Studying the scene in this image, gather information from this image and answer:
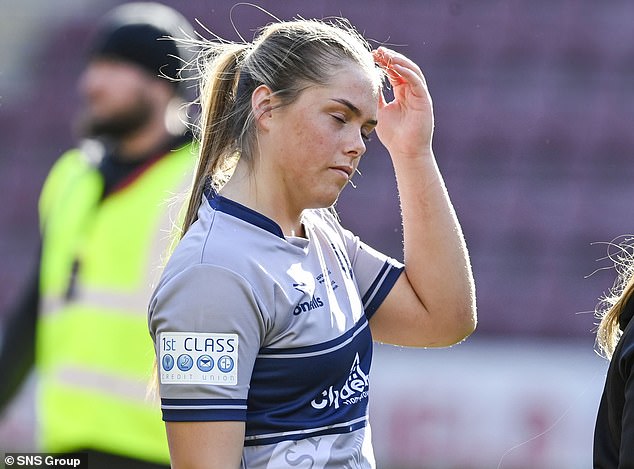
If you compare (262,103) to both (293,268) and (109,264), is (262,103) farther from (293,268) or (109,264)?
(109,264)

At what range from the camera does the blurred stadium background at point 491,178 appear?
4793 millimetres

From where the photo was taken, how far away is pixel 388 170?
585 cm

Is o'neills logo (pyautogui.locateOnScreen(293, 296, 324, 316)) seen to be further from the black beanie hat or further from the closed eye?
the black beanie hat

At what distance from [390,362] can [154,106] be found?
204cm

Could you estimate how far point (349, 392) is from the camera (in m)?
1.72

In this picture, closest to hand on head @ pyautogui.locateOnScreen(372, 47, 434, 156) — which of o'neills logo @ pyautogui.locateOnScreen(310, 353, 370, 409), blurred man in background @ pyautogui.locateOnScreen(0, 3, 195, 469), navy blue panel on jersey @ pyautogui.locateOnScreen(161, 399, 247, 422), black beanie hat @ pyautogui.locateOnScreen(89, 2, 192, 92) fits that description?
o'neills logo @ pyautogui.locateOnScreen(310, 353, 370, 409)

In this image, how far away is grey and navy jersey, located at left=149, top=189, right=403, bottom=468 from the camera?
1593mm

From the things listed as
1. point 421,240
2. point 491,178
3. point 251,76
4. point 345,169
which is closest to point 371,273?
point 421,240

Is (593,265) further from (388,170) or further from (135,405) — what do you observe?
(135,405)

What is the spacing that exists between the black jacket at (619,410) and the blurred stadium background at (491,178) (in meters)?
3.06

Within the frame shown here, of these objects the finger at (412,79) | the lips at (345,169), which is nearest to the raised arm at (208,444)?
the lips at (345,169)

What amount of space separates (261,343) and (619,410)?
507mm

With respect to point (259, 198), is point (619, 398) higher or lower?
lower

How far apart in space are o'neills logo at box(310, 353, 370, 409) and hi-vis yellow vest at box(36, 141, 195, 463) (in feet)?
3.66
